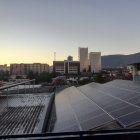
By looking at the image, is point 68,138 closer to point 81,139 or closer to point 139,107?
point 81,139

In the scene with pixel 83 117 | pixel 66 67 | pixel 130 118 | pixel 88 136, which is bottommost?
pixel 83 117

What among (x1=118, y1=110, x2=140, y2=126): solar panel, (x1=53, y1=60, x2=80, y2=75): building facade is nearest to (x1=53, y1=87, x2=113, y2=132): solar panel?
(x1=118, y1=110, x2=140, y2=126): solar panel

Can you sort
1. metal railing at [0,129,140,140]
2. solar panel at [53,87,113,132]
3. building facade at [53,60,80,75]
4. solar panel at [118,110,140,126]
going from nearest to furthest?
metal railing at [0,129,140,140], solar panel at [118,110,140,126], solar panel at [53,87,113,132], building facade at [53,60,80,75]

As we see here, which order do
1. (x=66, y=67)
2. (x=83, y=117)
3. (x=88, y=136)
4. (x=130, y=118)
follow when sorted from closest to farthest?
1. (x=88, y=136)
2. (x=130, y=118)
3. (x=83, y=117)
4. (x=66, y=67)

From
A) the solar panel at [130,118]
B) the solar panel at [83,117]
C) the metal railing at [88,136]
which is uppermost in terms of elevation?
the metal railing at [88,136]

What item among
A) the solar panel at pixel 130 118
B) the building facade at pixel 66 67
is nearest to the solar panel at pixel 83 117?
the solar panel at pixel 130 118

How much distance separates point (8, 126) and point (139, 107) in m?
6.29

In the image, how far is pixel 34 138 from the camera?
3879 mm

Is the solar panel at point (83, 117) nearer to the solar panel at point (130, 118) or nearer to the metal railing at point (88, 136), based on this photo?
the solar panel at point (130, 118)

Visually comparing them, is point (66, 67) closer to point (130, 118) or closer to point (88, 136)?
point (130, 118)

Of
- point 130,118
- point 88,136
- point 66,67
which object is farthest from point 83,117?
point 66,67

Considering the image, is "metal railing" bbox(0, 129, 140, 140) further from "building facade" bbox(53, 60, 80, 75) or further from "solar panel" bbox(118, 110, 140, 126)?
"building facade" bbox(53, 60, 80, 75)

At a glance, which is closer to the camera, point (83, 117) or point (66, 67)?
point (83, 117)

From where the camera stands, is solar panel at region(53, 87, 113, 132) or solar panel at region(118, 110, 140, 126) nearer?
solar panel at region(118, 110, 140, 126)
